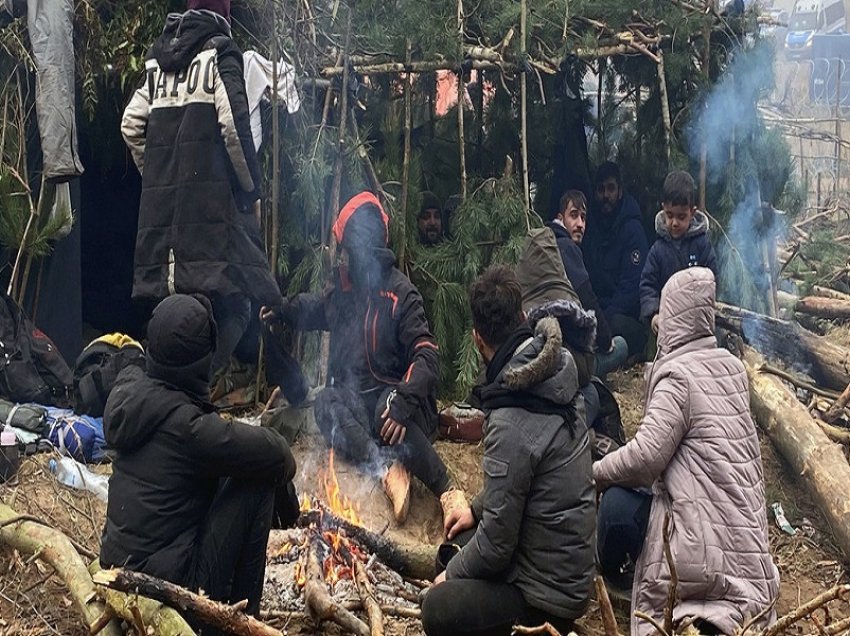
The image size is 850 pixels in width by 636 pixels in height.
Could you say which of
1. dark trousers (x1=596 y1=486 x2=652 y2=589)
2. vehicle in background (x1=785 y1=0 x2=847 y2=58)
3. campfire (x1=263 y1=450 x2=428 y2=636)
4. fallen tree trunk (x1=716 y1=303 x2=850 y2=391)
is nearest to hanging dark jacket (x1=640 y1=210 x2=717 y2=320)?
fallen tree trunk (x1=716 y1=303 x2=850 y2=391)

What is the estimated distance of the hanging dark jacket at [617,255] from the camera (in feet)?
25.1

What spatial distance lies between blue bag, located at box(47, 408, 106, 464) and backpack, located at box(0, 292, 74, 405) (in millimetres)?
411

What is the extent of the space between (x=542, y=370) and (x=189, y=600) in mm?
1583

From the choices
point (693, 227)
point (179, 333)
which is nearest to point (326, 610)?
point (179, 333)

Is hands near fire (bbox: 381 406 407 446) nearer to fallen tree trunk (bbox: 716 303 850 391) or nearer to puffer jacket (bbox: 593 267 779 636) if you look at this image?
puffer jacket (bbox: 593 267 779 636)

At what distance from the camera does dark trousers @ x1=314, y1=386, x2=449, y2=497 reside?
5688 millimetres

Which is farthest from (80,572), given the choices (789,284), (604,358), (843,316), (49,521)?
(789,284)

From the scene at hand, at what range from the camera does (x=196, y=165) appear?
5.50 meters

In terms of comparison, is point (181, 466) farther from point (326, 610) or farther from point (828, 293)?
point (828, 293)

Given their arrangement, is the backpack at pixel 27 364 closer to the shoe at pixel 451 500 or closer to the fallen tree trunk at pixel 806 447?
the shoe at pixel 451 500

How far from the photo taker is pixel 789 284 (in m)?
11.3

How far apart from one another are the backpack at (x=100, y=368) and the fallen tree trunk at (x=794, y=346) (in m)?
4.54

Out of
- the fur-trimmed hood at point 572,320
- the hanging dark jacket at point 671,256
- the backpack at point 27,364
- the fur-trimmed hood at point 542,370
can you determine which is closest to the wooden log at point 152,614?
the fur-trimmed hood at point 542,370

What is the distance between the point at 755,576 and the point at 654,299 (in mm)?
2922
